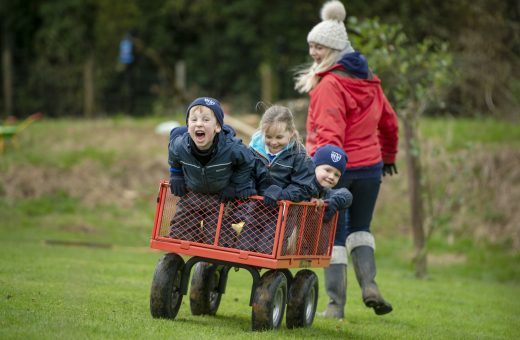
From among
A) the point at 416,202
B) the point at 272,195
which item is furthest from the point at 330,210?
the point at 416,202

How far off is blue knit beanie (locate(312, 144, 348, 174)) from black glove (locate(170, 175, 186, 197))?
3.55ft

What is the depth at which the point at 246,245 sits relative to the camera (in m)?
6.47

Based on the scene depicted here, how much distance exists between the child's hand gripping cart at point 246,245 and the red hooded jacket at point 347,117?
79cm

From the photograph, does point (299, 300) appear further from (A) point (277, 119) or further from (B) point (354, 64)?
(B) point (354, 64)

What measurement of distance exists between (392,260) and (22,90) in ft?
51.8

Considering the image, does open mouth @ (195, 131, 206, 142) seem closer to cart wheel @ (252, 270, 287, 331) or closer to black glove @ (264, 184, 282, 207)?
black glove @ (264, 184, 282, 207)

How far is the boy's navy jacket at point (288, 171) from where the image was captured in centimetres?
663

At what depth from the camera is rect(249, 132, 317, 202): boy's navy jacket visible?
21.7 ft

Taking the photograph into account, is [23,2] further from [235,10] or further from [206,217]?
[206,217]

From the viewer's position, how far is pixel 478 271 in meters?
14.3

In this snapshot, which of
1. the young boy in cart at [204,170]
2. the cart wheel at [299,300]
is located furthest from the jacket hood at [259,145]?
the cart wheel at [299,300]

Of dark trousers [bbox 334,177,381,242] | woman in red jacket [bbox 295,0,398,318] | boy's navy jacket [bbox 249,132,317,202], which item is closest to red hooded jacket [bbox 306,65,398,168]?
woman in red jacket [bbox 295,0,398,318]

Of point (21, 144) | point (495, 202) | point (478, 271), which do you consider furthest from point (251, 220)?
point (21, 144)

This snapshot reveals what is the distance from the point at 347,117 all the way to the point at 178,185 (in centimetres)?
174
